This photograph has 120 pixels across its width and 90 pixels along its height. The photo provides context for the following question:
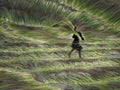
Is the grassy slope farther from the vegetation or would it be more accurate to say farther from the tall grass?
the tall grass

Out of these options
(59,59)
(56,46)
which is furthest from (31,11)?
(59,59)

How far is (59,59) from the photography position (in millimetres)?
13766

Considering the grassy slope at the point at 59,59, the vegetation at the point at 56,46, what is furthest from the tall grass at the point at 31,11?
the grassy slope at the point at 59,59

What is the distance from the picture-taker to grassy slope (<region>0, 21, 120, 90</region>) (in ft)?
39.6

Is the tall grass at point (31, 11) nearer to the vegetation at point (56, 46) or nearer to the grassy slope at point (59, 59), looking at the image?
the vegetation at point (56, 46)

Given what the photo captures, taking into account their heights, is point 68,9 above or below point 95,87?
above

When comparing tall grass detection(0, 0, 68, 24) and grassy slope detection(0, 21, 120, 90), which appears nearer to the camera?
grassy slope detection(0, 21, 120, 90)

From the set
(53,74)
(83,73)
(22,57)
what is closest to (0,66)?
(22,57)

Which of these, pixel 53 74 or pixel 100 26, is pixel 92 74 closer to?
pixel 53 74

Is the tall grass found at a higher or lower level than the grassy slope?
higher

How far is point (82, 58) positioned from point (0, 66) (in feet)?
10.3

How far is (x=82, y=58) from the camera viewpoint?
14047 mm

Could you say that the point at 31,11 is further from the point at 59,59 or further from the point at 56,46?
the point at 59,59

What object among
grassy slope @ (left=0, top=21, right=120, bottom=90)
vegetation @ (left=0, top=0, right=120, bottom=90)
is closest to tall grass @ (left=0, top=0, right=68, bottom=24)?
vegetation @ (left=0, top=0, right=120, bottom=90)
